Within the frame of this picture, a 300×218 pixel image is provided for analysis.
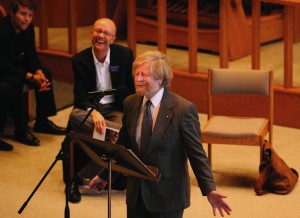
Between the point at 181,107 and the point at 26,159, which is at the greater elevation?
the point at 181,107

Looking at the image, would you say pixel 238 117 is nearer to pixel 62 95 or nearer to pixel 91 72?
pixel 91 72

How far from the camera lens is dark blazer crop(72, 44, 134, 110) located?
581 cm

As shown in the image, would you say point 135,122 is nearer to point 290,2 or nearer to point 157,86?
point 157,86

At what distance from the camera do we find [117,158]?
3.75 m

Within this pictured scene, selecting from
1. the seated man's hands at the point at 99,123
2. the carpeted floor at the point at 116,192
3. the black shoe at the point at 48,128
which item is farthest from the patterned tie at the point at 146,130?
the black shoe at the point at 48,128

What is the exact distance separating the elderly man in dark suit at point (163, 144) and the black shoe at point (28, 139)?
2.80 m

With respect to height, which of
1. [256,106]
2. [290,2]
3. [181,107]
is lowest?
[256,106]

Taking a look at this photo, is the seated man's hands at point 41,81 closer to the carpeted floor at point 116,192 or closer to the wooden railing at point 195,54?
the carpeted floor at point 116,192

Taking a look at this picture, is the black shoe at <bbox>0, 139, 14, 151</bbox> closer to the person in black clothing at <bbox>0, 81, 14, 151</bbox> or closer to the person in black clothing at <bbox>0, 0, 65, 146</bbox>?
the person in black clothing at <bbox>0, 81, 14, 151</bbox>

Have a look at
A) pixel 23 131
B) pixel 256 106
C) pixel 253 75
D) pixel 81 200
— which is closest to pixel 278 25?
pixel 256 106

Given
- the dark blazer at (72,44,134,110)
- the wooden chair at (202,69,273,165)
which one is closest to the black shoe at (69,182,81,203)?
the dark blazer at (72,44,134,110)

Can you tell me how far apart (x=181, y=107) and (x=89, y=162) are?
2.05 metres

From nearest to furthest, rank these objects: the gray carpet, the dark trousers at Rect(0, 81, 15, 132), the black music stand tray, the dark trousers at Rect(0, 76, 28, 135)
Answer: the black music stand tray → the dark trousers at Rect(0, 81, 15, 132) → the dark trousers at Rect(0, 76, 28, 135) → the gray carpet

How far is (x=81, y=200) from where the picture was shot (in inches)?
221
